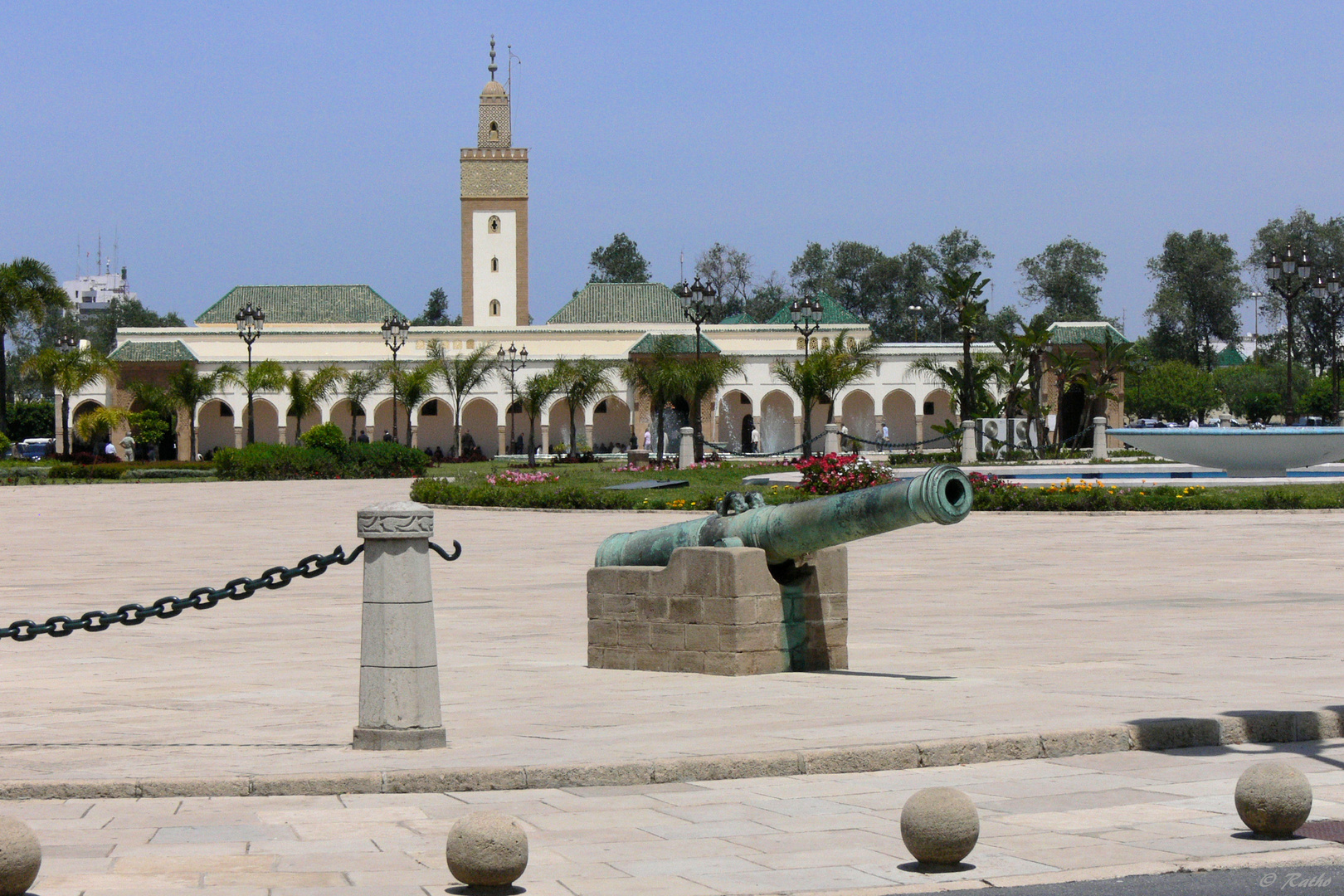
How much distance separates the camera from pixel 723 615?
7.96m

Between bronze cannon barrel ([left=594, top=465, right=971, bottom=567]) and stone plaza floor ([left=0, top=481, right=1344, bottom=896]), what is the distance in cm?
68

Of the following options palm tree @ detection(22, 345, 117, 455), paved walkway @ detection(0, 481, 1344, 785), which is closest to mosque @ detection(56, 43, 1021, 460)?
palm tree @ detection(22, 345, 117, 455)

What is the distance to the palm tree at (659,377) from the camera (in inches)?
1845

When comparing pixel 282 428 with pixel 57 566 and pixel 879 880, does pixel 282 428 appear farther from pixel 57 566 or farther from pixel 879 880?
pixel 879 880

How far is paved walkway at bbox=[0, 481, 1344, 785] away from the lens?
6.29m

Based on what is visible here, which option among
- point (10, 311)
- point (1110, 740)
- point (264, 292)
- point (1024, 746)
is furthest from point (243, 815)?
point (264, 292)

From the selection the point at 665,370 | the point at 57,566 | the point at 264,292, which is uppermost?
the point at 264,292

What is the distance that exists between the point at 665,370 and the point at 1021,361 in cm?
1062

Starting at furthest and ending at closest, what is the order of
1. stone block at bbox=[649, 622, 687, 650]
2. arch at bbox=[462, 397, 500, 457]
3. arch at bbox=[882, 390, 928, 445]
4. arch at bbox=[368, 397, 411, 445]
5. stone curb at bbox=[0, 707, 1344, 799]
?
1. arch at bbox=[462, 397, 500, 457]
2. arch at bbox=[882, 390, 928, 445]
3. arch at bbox=[368, 397, 411, 445]
4. stone block at bbox=[649, 622, 687, 650]
5. stone curb at bbox=[0, 707, 1344, 799]

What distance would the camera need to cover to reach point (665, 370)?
4716 cm

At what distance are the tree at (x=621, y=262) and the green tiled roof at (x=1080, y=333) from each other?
151 ft

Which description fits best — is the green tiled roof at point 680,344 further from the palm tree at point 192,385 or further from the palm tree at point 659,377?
the palm tree at point 192,385

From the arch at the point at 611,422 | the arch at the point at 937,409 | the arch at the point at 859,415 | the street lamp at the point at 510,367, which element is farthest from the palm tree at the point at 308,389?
the arch at the point at 937,409

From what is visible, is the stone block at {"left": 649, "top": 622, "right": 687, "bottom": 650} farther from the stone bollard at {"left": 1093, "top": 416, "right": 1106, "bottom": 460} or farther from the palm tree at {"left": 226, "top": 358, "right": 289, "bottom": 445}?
the palm tree at {"left": 226, "top": 358, "right": 289, "bottom": 445}
